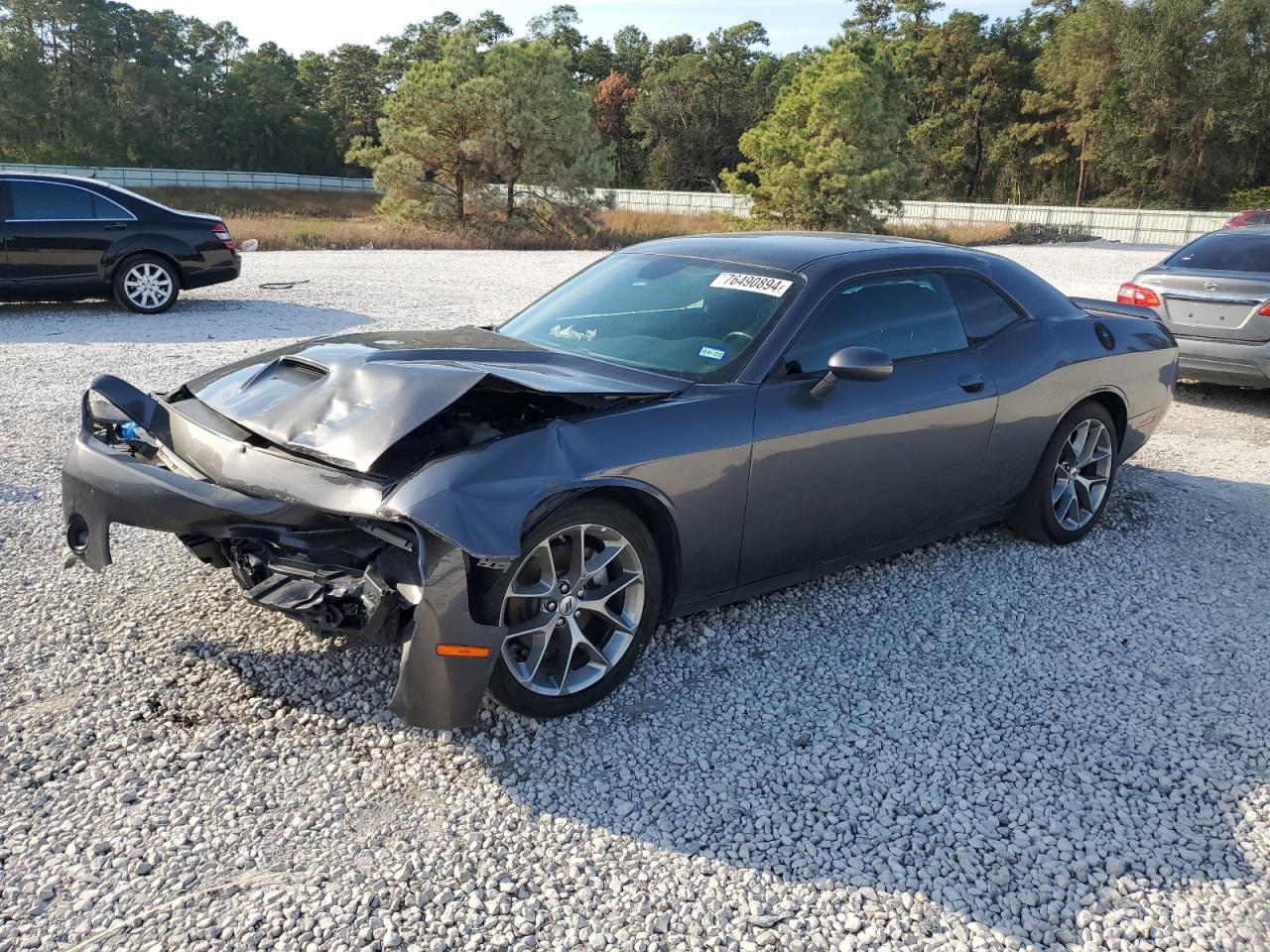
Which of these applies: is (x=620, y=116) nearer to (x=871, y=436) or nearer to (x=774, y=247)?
(x=774, y=247)

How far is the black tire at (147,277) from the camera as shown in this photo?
11.6m

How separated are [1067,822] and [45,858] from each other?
2.89 metres

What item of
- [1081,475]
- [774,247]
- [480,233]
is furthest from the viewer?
[480,233]

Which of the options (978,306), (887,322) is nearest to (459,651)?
(887,322)

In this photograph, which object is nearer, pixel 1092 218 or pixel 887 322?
pixel 887 322

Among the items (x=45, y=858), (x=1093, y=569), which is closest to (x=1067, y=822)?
(x=1093, y=569)

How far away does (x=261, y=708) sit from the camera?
11.2 feet

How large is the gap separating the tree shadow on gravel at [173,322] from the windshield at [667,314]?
6.87 meters

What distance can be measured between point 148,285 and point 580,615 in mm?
10370

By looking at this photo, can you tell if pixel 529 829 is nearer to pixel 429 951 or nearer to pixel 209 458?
pixel 429 951

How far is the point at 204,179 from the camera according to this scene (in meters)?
52.8

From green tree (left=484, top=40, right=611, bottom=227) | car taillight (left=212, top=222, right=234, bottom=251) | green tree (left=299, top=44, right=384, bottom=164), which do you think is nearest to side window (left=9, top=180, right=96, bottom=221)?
car taillight (left=212, top=222, right=234, bottom=251)

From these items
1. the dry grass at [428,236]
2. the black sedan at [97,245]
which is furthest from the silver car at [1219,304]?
the dry grass at [428,236]

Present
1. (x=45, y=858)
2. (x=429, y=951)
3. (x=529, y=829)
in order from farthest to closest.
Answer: (x=529, y=829) < (x=45, y=858) < (x=429, y=951)
